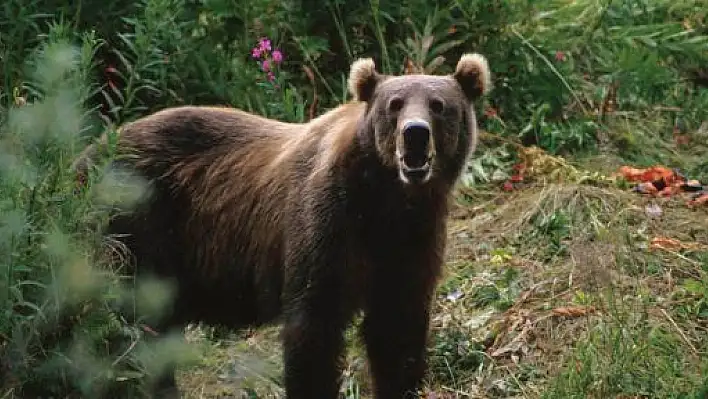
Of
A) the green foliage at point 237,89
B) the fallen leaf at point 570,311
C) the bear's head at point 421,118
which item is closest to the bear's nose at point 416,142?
the bear's head at point 421,118

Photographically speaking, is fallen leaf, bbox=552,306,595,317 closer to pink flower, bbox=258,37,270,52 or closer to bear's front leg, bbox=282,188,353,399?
bear's front leg, bbox=282,188,353,399

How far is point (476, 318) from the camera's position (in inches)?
248

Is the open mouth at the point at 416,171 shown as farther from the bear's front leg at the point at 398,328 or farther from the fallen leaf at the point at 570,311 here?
the fallen leaf at the point at 570,311

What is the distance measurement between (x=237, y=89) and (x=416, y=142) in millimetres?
2787

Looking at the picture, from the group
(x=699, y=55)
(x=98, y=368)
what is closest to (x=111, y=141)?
(x=98, y=368)

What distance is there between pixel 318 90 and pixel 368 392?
8.53 feet

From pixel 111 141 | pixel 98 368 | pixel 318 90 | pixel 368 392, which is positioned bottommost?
pixel 368 392

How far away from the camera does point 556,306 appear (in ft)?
20.3

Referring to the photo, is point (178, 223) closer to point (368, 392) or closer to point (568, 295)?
point (368, 392)

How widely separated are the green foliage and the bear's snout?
37.8 inches

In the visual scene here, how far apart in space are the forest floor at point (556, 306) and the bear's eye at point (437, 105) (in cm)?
76

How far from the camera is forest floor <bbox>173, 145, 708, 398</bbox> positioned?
16.5ft

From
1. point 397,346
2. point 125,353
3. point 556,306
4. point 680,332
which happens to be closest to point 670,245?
point 556,306

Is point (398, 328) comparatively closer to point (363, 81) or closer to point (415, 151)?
point (415, 151)
